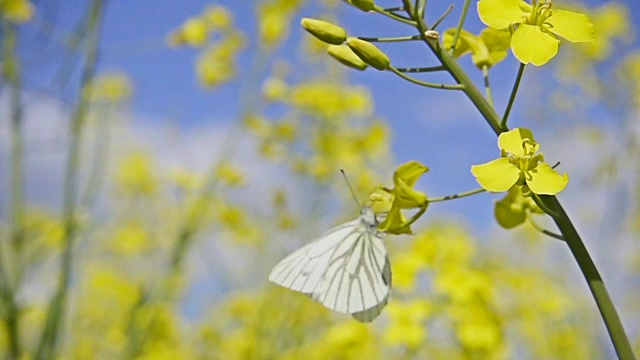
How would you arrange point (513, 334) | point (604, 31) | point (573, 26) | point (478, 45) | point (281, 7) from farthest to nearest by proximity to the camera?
1. point (604, 31)
2. point (513, 334)
3. point (281, 7)
4. point (478, 45)
5. point (573, 26)

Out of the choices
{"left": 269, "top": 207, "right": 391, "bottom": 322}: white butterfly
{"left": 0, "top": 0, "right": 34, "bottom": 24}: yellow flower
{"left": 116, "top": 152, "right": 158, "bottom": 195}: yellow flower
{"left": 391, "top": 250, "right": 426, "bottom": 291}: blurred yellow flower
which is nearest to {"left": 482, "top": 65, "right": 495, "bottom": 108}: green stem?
{"left": 269, "top": 207, "right": 391, "bottom": 322}: white butterfly

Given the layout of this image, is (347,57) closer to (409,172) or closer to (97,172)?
(409,172)

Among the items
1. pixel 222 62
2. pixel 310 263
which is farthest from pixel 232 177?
pixel 310 263

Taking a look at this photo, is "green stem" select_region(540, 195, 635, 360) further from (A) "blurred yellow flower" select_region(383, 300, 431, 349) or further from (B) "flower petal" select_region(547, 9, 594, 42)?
(A) "blurred yellow flower" select_region(383, 300, 431, 349)

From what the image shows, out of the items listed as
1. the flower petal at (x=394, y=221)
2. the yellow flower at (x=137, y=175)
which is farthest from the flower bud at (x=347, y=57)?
the yellow flower at (x=137, y=175)

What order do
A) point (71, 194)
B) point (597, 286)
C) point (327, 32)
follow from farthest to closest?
point (71, 194) < point (327, 32) < point (597, 286)

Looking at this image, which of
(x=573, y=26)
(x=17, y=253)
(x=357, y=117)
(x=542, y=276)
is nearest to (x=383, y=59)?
(x=573, y=26)

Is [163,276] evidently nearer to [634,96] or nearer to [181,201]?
[181,201]
